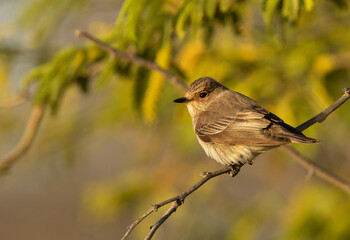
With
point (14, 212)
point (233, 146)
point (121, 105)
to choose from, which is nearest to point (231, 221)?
point (121, 105)

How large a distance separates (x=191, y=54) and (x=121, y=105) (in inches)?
40.3

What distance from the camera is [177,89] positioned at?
6035 millimetres

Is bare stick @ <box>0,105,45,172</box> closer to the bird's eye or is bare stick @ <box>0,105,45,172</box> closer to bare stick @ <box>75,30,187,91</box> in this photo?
bare stick @ <box>75,30,187,91</box>

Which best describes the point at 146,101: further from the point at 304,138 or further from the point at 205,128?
the point at 304,138

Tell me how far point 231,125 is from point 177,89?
1.51 metres

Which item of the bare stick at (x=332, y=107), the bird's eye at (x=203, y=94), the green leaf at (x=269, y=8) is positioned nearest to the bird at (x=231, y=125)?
the bird's eye at (x=203, y=94)

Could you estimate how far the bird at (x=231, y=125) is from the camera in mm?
4168

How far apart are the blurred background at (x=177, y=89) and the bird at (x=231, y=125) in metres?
0.31

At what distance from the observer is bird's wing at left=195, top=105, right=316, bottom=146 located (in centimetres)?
404

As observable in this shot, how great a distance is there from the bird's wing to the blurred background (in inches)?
18.6

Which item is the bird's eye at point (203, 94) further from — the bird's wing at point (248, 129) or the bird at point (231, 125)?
the bird's wing at point (248, 129)

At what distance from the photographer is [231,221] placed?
23.9 feet

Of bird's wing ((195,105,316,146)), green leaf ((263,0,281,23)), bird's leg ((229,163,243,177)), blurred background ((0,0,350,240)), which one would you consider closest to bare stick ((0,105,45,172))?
blurred background ((0,0,350,240))

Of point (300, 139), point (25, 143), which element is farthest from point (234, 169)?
point (25, 143)
